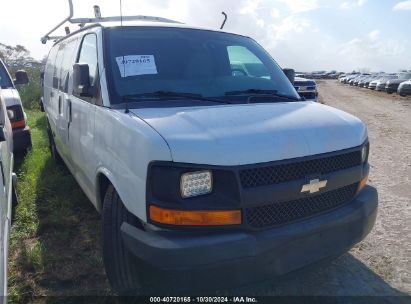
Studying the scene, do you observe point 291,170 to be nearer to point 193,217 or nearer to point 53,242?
point 193,217

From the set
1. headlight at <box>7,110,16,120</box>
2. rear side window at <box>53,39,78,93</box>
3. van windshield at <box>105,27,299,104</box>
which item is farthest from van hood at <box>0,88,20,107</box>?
van windshield at <box>105,27,299,104</box>

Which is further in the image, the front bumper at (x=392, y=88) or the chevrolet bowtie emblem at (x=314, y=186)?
the front bumper at (x=392, y=88)

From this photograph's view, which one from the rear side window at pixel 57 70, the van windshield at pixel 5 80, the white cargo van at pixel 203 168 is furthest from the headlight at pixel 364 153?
the van windshield at pixel 5 80

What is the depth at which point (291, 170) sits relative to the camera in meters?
2.29

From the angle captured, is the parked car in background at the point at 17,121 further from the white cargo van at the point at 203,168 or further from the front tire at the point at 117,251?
the front tire at the point at 117,251

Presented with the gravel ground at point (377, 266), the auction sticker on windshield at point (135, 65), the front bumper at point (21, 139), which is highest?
the auction sticker on windshield at point (135, 65)

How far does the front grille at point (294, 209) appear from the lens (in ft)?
7.29

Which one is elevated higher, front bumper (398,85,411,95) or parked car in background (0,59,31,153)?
parked car in background (0,59,31,153)

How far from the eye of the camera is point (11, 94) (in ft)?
19.1

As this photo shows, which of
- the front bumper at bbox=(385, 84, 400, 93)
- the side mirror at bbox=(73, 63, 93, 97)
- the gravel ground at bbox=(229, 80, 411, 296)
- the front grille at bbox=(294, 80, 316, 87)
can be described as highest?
the side mirror at bbox=(73, 63, 93, 97)

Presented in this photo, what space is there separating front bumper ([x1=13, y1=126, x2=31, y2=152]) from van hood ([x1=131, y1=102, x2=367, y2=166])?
3.71 metres

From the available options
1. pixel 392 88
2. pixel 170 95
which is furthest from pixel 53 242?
pixel 392 88

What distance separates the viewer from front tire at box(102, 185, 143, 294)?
242 cm

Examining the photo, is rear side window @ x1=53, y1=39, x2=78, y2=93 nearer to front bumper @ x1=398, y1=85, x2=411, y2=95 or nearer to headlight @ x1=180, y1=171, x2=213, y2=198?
headlight @ x1=180, y1=171, x2=213, y2=198
